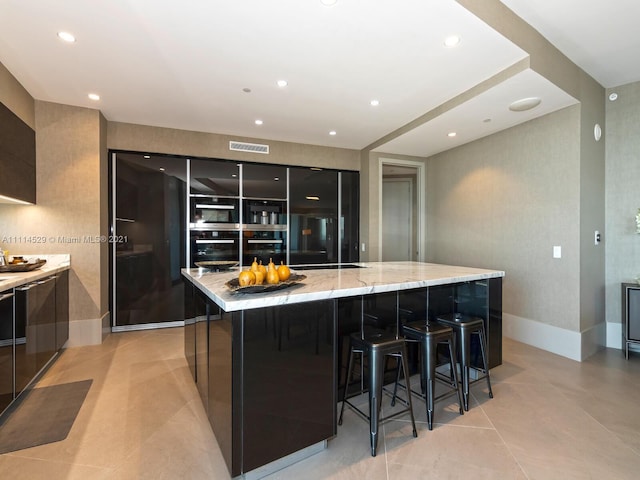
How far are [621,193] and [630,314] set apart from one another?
1.33 metres

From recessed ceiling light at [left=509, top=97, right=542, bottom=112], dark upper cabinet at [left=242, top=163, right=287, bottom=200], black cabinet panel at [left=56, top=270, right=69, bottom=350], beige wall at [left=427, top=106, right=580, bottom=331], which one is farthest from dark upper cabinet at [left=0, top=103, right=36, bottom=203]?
beige wall at [left=427, top=106, right=580, bottom=331]

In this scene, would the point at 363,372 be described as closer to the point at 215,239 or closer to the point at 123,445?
the point at 123,445

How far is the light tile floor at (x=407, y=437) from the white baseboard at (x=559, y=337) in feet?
1.20

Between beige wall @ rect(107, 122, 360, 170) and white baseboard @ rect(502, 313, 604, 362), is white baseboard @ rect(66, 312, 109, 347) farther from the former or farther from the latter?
white baseboard @ rect(502, 313, 604, 362)

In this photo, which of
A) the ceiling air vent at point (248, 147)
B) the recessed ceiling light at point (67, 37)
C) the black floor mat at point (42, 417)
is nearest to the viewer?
the black floor mat at point (42, 417)

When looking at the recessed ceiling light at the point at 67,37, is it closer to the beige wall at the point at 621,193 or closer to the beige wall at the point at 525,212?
the beige wall at the point at 525,212

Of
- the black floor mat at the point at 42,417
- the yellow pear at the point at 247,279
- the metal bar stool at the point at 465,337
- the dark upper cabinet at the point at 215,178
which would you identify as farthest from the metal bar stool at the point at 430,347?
the dark upper cabinet at the point at 215,178

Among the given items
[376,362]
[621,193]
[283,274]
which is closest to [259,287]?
[283,274]

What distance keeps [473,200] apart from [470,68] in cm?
222

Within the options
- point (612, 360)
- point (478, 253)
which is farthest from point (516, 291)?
point (612, 360)

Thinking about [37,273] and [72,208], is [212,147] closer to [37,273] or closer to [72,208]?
[72,208]

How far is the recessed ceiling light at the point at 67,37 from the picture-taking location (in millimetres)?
2256

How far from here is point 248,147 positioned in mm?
4648

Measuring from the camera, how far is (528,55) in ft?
8.13
